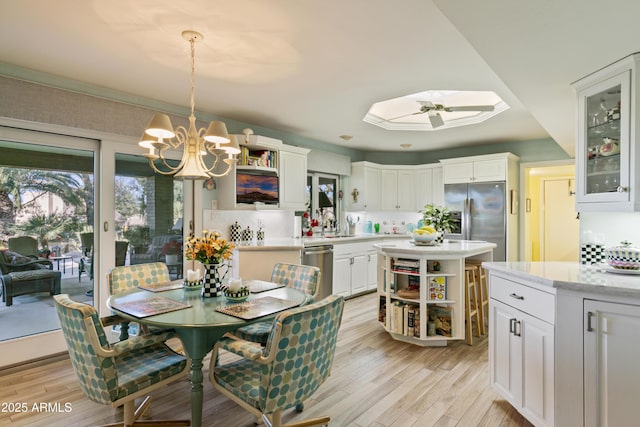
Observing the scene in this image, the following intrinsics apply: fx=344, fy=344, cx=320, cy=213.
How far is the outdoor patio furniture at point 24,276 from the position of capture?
2.99 m

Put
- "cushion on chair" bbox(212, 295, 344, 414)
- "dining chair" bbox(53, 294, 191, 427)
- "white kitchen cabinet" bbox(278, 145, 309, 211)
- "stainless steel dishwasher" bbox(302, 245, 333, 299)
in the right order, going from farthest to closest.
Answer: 1. "white kitchen cabinet" bbox(278, 145, 309, 211)
2. "stainless steel dishwasher" bbox(302, 245, 333, 299)
3. "dining chair" bbox(53, 294, 191, 427)
4. "cushion on chair" bbox(212, 295, 344, 414)

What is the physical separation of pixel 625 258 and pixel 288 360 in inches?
81.9

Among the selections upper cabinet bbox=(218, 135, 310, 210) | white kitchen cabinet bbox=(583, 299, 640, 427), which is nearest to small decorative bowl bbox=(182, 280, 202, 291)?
upper cabinet bbox=(218, 135, 310, 210)

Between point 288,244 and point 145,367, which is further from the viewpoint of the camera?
point 288,244

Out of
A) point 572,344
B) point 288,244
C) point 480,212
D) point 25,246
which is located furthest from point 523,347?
point 25,246

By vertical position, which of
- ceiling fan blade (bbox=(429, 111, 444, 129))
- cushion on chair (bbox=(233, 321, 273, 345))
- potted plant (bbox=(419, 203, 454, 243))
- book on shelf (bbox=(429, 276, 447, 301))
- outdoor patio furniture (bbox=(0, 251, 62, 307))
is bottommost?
cushion on chair (bbox=(233, 321, 273, 345))

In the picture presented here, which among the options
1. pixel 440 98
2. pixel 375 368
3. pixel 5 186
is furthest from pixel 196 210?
pixel 440 98

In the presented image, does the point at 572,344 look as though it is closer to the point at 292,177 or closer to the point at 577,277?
the point at 577,277

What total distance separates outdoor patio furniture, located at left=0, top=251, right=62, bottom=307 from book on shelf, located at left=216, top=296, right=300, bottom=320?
226 centimetres

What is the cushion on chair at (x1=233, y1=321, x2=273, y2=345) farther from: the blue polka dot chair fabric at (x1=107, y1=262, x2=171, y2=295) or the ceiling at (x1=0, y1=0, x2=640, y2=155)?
the ceiling at (x1=0, y1=0, x2=640, y2=155)

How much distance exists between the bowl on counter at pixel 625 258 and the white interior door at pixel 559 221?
557 centimetres

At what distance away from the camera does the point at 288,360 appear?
Answer: 5.09 feet

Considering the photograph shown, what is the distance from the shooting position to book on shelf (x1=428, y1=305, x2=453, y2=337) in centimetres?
339

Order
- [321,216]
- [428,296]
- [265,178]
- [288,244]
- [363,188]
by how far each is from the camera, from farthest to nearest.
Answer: [363,188] → [321,216] → [265,178] → [288,244] → [428,296]
